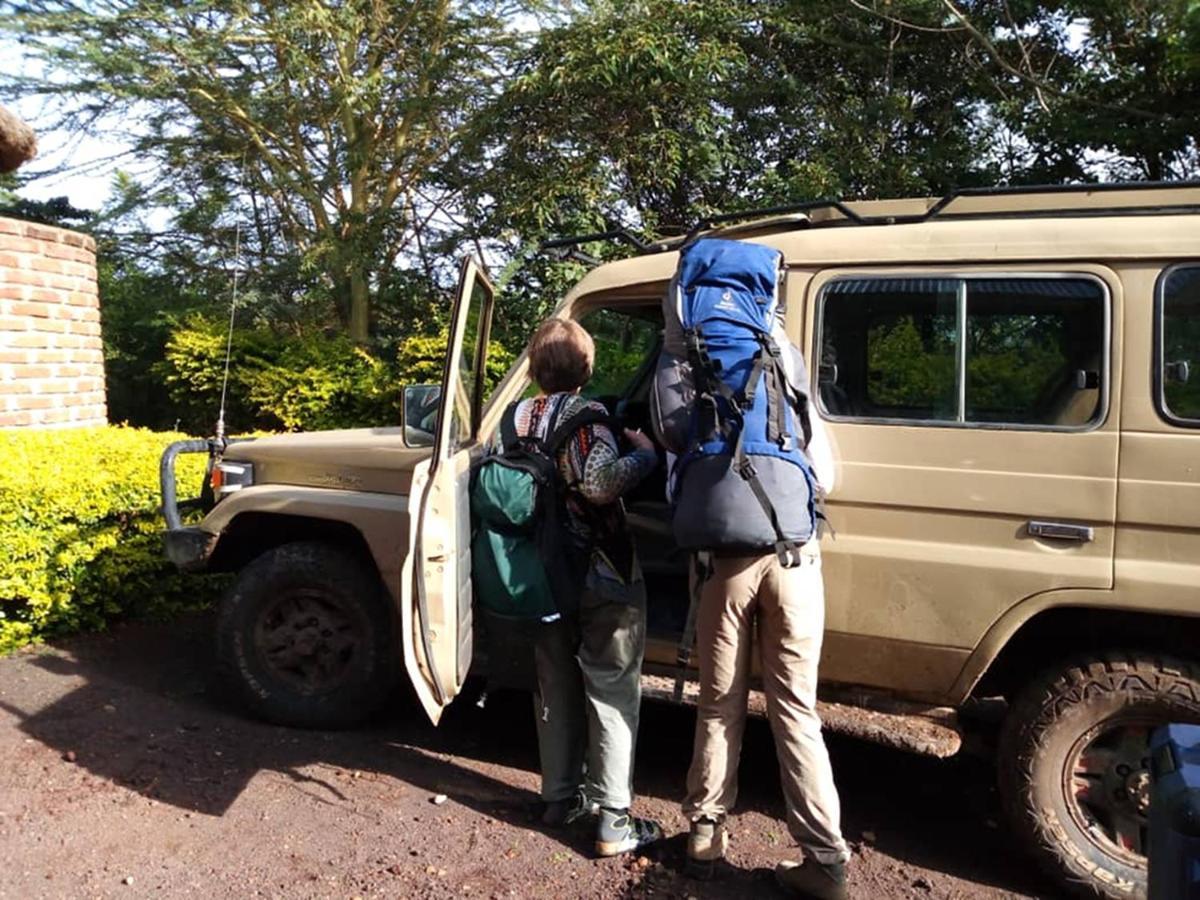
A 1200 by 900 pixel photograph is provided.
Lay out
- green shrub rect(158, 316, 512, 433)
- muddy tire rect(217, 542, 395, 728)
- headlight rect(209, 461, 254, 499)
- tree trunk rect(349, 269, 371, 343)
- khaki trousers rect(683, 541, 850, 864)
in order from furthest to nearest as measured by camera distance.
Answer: tree trunk rect(349, 269, 371, 343)
green shrub rect(158, 316, 512, 433)
headlight rect(209, 461, 254, 499)
muddy tire rect(217, 542, 395, 728)
khaki trousers rect(683, 541, 850, 864)

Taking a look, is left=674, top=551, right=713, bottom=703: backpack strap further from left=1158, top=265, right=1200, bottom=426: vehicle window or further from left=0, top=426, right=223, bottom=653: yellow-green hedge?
left=0, top=426, right=223, bottom=653: yellow-green hedge

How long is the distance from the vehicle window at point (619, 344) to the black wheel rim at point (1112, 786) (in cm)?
221

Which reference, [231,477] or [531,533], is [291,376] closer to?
[231,477]

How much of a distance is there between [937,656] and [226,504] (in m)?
3.01

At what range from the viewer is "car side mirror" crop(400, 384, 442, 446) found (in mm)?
3863

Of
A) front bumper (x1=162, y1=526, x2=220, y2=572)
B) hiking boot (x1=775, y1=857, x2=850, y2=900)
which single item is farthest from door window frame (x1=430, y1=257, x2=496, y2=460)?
hiking boot (x1=775, y1=857, x2=850, y2=900)

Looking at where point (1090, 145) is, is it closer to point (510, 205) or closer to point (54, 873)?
point (510, 205)

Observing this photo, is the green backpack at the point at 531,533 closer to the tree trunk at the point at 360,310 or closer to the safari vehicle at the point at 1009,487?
the safari vehicle at the point at 1009,487

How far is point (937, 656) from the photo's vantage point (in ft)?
10.9

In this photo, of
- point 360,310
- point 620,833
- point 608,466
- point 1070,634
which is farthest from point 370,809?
point 360,310

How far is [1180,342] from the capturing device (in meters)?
3.12

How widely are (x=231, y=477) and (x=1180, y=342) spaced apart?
12.7ft

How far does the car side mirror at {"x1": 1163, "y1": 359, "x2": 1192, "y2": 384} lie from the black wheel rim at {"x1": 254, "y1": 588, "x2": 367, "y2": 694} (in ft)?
10.4

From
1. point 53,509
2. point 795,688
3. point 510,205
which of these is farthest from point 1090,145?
point 53,509
